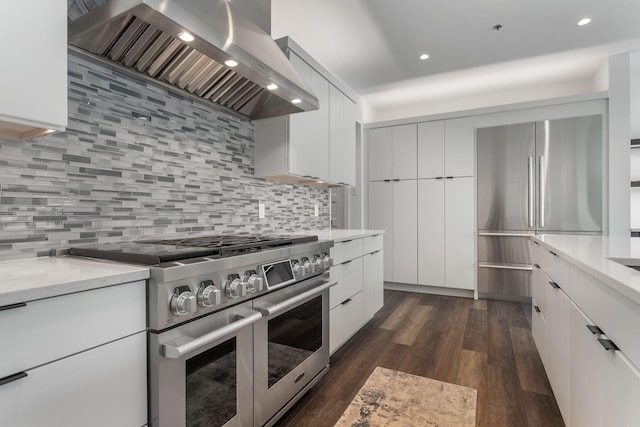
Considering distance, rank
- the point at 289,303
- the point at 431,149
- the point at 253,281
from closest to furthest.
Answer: the point at 253,281 → the point at 289,303 → the point at 431,149

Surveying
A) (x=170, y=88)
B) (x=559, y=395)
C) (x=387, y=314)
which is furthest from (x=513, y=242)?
(x=170, y=88)

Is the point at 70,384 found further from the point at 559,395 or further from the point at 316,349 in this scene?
the point at 559,395

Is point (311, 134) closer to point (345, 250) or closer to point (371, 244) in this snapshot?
point (345, 250)

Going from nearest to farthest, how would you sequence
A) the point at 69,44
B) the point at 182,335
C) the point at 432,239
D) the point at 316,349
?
the point at 182,335, the point at 69,44, the point at 316,349, the point at 432,239

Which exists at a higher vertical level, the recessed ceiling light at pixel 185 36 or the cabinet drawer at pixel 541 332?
the recessed ceiling light at pixel 185 36

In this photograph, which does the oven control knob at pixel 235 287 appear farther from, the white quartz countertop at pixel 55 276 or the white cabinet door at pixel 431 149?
the white cabinet door at pixel 431 149

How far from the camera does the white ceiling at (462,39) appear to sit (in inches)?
105

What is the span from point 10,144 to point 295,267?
4.07ft

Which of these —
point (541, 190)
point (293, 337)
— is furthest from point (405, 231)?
point (293, 337)

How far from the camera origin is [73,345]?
32.3 inches

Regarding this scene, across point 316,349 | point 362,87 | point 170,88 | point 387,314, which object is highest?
point 362,87

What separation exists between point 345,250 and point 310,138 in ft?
3.02

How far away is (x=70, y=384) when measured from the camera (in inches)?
32.1

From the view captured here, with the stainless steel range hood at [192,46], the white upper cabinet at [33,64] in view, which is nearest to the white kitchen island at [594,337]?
the stainless steel range hood at [192,46]
